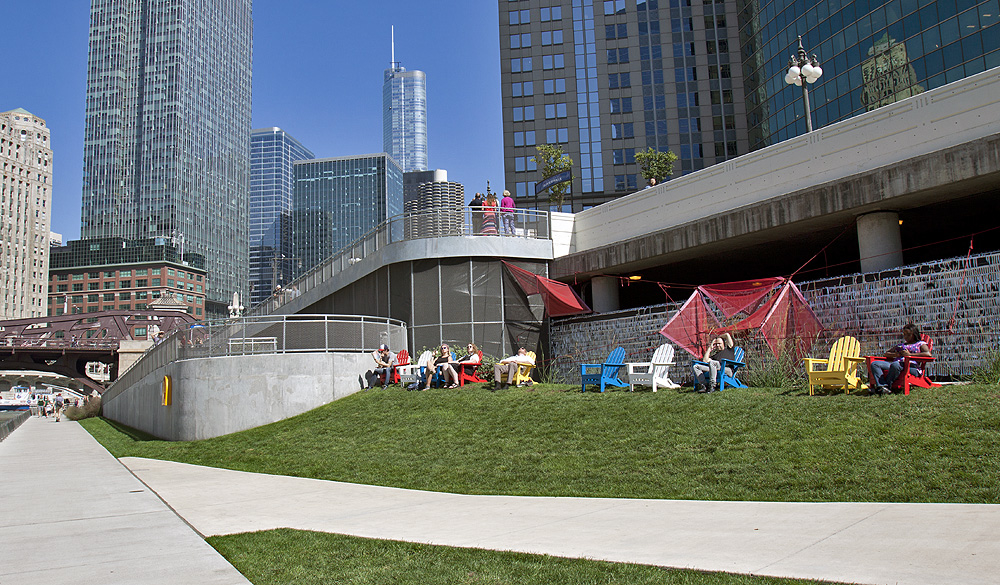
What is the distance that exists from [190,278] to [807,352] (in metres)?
177

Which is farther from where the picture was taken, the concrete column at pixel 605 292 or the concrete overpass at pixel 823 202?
the concrete column at pixel 605 292

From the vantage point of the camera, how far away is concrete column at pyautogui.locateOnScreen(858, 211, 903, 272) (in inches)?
672

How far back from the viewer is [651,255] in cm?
2239

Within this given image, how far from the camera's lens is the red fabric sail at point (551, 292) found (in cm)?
2381

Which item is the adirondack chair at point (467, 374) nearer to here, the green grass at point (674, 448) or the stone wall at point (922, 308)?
the green grass at point (674, 448)

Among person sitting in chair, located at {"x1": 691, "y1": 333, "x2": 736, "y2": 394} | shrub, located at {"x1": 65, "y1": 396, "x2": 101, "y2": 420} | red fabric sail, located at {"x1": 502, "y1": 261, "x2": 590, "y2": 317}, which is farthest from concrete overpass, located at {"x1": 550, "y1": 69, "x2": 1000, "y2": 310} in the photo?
shrub, located at {"x1": 65, "y1": 396, "x2": 101, "y2": 420}

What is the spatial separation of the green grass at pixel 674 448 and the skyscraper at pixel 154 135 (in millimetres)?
178921

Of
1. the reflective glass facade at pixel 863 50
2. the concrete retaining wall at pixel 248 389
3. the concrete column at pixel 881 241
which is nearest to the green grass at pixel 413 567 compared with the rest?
the concrete retaining wall at pixel 248 389

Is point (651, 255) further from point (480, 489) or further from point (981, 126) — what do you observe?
point (480, 489)

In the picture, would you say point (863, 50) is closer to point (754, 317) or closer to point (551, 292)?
point (551, 292)

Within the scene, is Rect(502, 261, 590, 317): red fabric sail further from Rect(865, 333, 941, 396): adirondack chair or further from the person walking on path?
Rect(865, 333, 941, 396): adirondack chair

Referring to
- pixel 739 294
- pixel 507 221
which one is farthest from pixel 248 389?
pixel 739 294

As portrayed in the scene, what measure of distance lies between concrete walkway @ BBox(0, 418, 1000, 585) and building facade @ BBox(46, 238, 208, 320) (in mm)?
166192

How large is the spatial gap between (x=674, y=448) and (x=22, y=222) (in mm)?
186867
